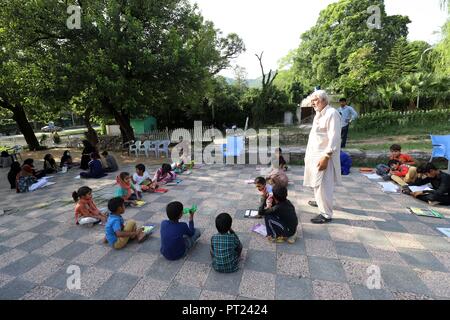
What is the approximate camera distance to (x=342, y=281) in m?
2.46

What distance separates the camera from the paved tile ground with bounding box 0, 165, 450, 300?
7.86 feet

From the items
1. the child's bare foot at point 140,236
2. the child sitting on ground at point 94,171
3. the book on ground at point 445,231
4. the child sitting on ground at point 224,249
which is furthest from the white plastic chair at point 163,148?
the book on ground at point 445,231

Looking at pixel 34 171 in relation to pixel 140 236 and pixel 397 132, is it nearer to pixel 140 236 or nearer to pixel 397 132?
pixel 140 236

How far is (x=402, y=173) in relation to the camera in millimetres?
5496

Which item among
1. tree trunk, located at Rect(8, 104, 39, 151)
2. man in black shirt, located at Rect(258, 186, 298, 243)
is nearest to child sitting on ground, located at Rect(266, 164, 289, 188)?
man in black shirt, located at Rect(258, 186, 298, 243)

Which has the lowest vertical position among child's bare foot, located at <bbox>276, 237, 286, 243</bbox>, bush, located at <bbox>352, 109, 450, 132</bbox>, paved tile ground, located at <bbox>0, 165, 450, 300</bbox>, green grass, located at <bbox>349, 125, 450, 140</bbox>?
paved tile ground, located at <bbox>0, 165, 450, 300</bbox>

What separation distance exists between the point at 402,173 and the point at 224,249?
509cm

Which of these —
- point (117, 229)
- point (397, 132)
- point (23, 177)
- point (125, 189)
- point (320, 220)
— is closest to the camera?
point (117, 229)

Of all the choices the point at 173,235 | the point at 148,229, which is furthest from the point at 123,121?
the point at 173,235

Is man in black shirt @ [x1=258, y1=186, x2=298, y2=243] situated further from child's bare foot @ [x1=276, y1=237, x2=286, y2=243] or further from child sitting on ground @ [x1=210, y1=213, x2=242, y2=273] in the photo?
child sitting on ground @ [x1=210, y1=213, x2=242, y2=273]

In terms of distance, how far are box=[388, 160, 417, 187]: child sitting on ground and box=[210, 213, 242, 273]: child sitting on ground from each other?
4534 millimetres

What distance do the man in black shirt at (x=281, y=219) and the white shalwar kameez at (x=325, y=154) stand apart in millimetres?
805
